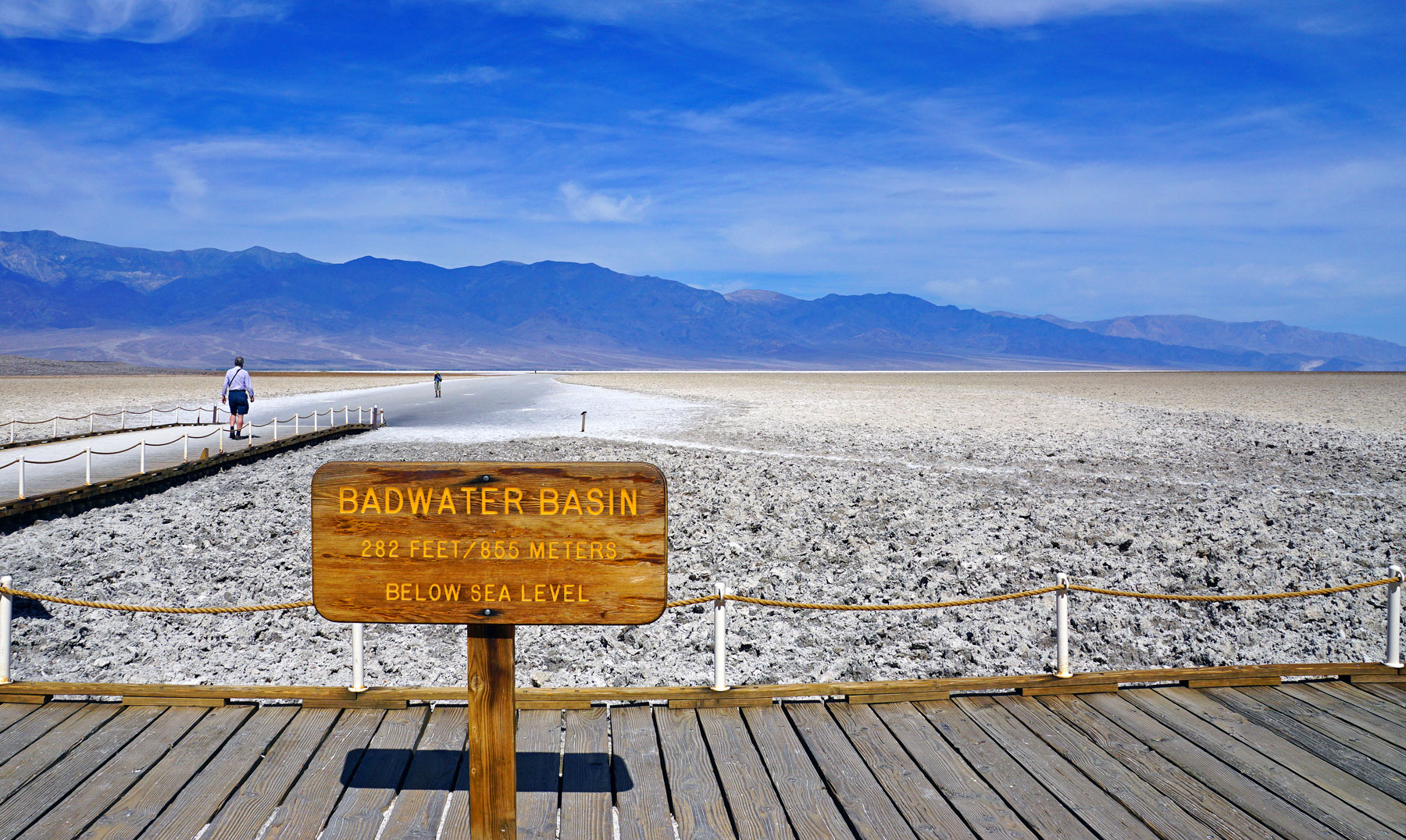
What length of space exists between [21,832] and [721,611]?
3.47 metres

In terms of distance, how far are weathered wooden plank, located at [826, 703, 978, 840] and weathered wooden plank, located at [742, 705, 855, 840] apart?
1.00 ft

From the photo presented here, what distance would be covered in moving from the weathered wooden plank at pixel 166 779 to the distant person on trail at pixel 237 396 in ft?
55.2

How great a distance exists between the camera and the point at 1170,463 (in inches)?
834

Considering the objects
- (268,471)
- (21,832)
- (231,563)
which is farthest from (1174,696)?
(268,471)

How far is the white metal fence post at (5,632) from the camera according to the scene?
196 inches

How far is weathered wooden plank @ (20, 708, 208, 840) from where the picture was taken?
372 cm

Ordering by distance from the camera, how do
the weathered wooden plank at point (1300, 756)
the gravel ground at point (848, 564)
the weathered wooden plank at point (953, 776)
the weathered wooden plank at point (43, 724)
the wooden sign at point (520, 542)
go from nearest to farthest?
the wooden sign at point (520, 542) → the weathered wooden plank at point (953, 776) → the weathered wooden plank at point (1300, 756) → the weathered wooden plank at point (43, 724) → the gravel ground at point (848, 564)

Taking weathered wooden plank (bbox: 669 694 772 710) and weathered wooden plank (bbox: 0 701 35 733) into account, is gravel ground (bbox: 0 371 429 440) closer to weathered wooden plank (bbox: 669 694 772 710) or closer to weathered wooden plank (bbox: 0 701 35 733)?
weathered wooden plank (bbox: 0 701 35 733)

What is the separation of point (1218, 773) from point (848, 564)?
7436 millimetres

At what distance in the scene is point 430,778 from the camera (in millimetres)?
4164

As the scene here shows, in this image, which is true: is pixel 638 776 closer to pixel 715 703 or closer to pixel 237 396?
pixel 715 703

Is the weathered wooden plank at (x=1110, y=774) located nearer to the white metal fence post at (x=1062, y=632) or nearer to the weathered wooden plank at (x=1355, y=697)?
the white metal fence post at (x=1062, y=632)

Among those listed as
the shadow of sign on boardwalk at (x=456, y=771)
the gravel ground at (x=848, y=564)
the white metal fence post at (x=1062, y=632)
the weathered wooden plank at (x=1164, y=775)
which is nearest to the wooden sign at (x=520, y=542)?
the shadow of sign on boardwalk at (x=456, y=771)

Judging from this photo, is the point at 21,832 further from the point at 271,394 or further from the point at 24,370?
the point at 24,370
